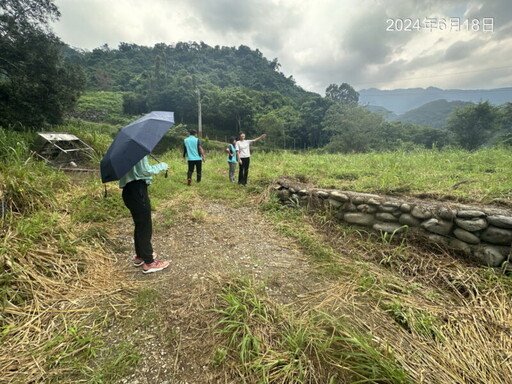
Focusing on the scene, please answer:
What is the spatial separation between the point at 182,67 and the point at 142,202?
86644mm

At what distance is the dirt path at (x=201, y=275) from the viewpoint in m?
1.62

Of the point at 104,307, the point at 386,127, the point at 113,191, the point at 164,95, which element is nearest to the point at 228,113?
the point at 164,95

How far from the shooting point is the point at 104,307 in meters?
2.09

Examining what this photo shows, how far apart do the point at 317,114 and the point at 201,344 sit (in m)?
52.6

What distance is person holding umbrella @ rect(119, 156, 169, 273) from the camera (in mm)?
2378

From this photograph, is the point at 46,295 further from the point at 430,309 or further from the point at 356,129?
the point at 356,129

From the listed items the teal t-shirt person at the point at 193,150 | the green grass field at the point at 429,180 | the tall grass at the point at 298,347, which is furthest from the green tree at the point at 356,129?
the tall grass at the point at 298,347

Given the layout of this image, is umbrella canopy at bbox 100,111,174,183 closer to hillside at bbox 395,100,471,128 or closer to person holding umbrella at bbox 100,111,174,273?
person holding umbrella at bbox 100,111,174,273

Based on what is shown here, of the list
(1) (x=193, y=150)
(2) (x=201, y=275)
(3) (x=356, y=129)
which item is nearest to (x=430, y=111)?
(3) (x=356, y=129)

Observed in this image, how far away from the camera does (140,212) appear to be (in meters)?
2.50

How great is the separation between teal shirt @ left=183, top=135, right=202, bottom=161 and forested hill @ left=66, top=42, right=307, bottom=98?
4699 centimetres

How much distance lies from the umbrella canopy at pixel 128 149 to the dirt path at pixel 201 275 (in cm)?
130

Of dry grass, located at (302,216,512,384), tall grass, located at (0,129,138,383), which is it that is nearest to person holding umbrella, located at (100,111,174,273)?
A: tall grass, located at (0,129,138,383)

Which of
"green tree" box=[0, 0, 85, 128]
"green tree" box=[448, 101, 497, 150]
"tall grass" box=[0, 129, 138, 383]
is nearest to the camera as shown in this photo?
"tall grass" box=[0, 129, 138, 383]
